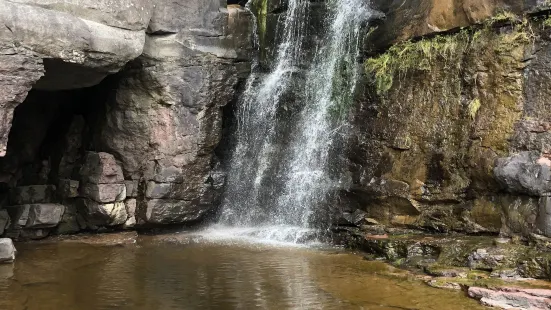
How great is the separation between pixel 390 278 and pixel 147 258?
4135 mm

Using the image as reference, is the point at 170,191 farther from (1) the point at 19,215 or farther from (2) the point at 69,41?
(2) the point at 69,41

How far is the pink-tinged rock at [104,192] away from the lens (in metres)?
10.8

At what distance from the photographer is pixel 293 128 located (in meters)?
12.4

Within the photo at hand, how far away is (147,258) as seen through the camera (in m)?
8.84

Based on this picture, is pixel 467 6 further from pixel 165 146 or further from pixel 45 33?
pixel 45 33

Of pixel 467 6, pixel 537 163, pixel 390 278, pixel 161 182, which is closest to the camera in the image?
pixel 390 278

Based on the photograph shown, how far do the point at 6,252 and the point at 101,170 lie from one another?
2.87 metres

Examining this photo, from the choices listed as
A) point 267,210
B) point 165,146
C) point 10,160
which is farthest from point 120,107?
point 267,210

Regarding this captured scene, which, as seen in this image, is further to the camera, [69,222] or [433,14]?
[69,222]

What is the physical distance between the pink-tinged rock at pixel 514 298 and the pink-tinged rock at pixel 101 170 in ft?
25.2

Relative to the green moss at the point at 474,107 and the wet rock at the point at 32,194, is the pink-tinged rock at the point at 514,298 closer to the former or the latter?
the green moss at the point at 474,107

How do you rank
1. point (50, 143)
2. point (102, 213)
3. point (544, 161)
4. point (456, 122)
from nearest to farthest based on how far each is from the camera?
1. point (544, 161)
2. point (456, 122)
3. point (102, 213)
4. point (50, 143)

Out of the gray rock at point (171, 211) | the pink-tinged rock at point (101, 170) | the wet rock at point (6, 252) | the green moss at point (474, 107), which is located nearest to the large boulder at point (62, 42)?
the wet rock at point (6, 252)

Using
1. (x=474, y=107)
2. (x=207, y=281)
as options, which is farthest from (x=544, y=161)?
(x=207, y=281)
